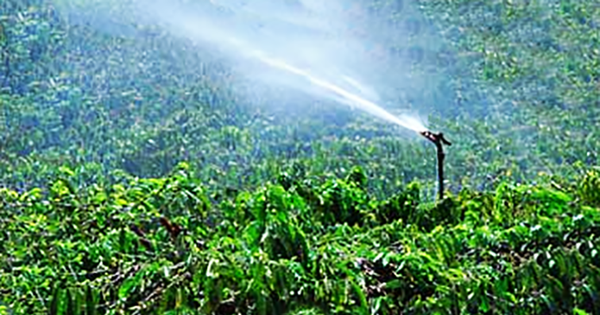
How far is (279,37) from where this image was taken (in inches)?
522

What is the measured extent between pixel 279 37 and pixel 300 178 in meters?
11.2

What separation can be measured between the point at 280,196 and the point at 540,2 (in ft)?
31.6

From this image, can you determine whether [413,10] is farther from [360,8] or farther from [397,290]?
[397,290]

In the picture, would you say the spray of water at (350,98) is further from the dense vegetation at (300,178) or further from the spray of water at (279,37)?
the dense vegetation at (300,178)

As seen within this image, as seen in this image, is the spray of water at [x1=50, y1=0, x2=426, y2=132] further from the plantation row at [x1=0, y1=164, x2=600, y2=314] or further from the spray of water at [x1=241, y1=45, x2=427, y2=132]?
the plantation row at [x1=0, y1=164, x2=600, y2=314]

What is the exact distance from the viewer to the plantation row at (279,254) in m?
1.31

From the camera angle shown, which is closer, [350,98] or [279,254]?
[279,254]

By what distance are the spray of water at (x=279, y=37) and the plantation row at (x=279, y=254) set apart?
8.98 metres

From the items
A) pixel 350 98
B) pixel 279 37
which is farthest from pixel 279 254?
pixel 279 37

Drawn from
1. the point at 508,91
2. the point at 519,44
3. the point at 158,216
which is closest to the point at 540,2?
the point at 519,44

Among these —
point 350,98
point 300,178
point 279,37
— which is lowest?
point 350,98

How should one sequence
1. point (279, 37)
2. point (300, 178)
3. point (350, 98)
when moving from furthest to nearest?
1. point (279, 37)
2. point (350, 98)
3. point (300, 178)

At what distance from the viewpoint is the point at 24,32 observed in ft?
36.6

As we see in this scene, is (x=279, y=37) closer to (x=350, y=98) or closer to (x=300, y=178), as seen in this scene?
(x=350, y=98)
